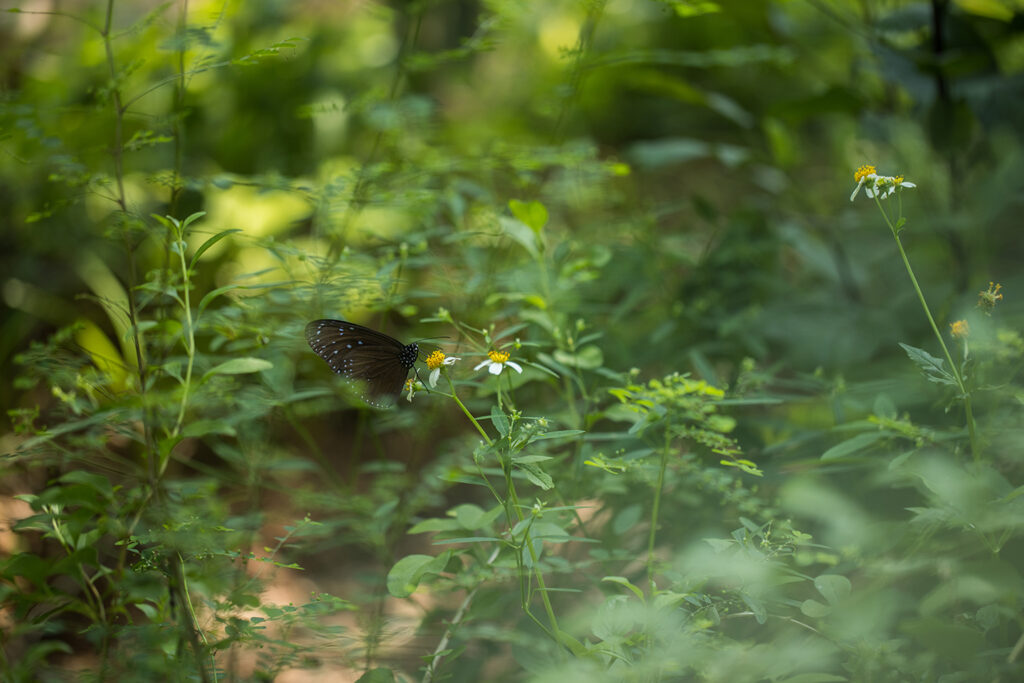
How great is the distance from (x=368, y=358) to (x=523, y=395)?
16.4 inches

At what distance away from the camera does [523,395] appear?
1.14 metres

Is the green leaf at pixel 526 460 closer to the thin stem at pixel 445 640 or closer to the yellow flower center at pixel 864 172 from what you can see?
the thin stem at pixel 445 640

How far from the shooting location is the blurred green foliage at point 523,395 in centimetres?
68

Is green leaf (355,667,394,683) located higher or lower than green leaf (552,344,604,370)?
lower

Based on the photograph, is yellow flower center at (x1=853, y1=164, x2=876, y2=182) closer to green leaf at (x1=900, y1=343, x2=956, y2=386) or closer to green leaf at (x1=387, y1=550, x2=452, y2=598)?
green leaf at (x1=900, y1=343, x2=956, y2=386)

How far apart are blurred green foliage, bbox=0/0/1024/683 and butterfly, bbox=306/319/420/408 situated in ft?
0.15

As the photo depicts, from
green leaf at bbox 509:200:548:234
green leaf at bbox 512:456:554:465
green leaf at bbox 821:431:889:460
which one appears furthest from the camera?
green leaf at bbox 509:200:548:234

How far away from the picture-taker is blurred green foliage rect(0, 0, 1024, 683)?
0.68 metres

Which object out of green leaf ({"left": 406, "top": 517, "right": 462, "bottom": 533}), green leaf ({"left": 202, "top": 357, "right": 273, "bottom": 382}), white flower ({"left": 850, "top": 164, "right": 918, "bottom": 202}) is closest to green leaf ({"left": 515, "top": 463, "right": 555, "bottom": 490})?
green leaf ({"left": 406, "top": 517, "right": 462, "bottom": 533})

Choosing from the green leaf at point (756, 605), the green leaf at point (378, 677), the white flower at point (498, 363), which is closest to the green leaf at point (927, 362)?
the green leaf at point (756, 605)

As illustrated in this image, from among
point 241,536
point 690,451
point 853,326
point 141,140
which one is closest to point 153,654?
point 241,536

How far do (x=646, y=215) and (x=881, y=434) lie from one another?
63cm

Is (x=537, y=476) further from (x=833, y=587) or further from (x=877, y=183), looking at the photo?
(x=877, y=183)

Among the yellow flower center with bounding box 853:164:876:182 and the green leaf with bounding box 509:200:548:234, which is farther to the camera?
the green leaf with bounding box 509:200:548:234
